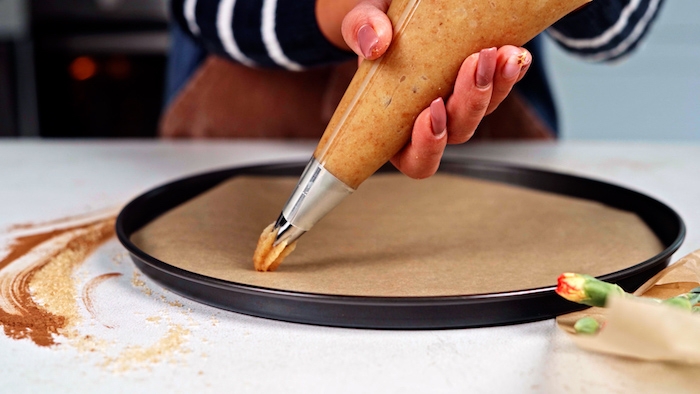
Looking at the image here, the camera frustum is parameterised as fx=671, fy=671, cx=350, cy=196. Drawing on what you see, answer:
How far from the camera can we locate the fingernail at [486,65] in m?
0.44

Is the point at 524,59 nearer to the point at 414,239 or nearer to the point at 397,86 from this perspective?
the point at 397,86

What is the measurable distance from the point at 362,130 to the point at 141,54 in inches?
70.3

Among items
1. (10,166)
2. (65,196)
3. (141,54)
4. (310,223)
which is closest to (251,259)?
(310,223)

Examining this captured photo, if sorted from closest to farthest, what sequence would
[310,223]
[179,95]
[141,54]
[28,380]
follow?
1. [28,380]
2. [310,223]
3. [179,95]
4. [141,54]

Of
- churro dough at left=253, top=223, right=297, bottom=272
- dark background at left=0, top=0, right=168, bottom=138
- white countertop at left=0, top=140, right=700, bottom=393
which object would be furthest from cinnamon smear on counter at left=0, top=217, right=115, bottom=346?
dark background at left=0, top=0, right=168, bottom=138

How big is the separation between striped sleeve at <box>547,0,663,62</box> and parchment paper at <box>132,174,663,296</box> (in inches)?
9.6

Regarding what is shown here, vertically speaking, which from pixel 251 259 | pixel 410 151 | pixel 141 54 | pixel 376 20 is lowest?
pixel 141 54

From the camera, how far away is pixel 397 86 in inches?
18.5

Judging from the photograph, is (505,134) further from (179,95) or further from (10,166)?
(10,166)

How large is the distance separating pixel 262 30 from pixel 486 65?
0.55 m

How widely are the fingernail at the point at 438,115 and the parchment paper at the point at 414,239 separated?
12cm

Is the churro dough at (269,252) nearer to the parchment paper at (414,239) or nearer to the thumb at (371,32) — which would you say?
the parchment paper at (414,239)

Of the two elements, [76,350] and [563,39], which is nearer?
[76,350]

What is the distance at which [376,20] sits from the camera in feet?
1.50
